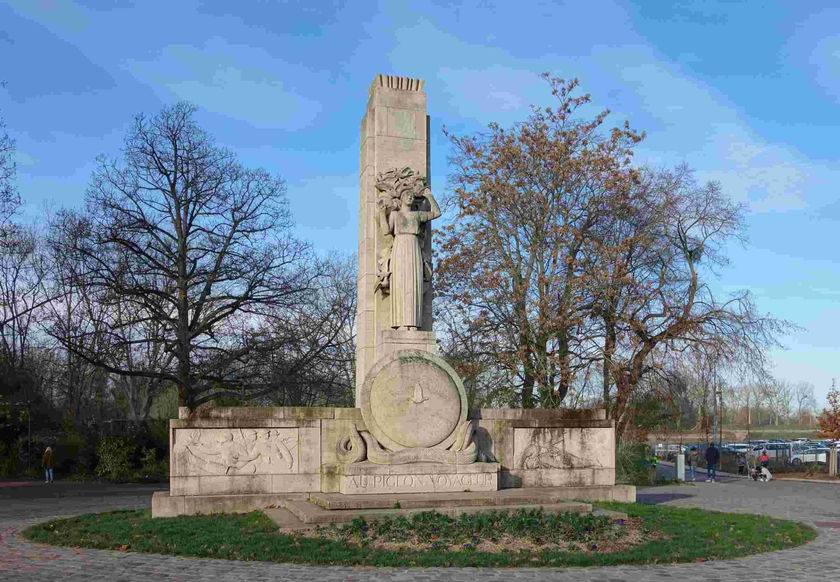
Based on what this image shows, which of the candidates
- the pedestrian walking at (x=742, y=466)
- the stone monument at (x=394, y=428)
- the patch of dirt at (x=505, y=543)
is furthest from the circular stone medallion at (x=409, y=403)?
the pedestrian walking at (x=742, y=466)

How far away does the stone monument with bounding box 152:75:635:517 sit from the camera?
14.0 metres

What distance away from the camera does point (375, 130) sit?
52.2 ft

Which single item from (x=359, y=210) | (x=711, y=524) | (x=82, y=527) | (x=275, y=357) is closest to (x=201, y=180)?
(x=275, y=357)

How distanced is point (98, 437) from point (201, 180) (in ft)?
34.6

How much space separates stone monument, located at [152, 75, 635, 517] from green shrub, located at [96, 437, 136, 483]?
1702 centimetres

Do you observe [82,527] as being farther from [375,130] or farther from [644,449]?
[644,449]

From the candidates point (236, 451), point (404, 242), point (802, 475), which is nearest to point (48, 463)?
point (236, 451)

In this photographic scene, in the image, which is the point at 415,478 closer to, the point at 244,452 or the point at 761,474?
the point at 244,452

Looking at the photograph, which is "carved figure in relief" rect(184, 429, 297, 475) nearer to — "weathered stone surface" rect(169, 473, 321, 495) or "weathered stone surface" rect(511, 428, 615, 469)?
"weathered stone surface" rect(169, 473, 321, 495)

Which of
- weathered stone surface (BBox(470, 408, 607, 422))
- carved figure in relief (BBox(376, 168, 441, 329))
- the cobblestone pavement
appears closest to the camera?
the cobblestone pavement

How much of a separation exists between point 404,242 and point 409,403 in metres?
2.85

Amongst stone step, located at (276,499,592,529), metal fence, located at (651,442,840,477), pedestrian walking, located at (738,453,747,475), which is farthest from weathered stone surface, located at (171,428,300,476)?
pedestrian walking, located at (738,453,747,475)

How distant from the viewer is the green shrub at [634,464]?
2602 cm

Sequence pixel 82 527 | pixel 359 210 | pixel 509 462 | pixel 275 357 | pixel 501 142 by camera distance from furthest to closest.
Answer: pixel 275 357 < pixel 501 142 < pixel 359 210 < pixel 509 462 < pixel 82 527
